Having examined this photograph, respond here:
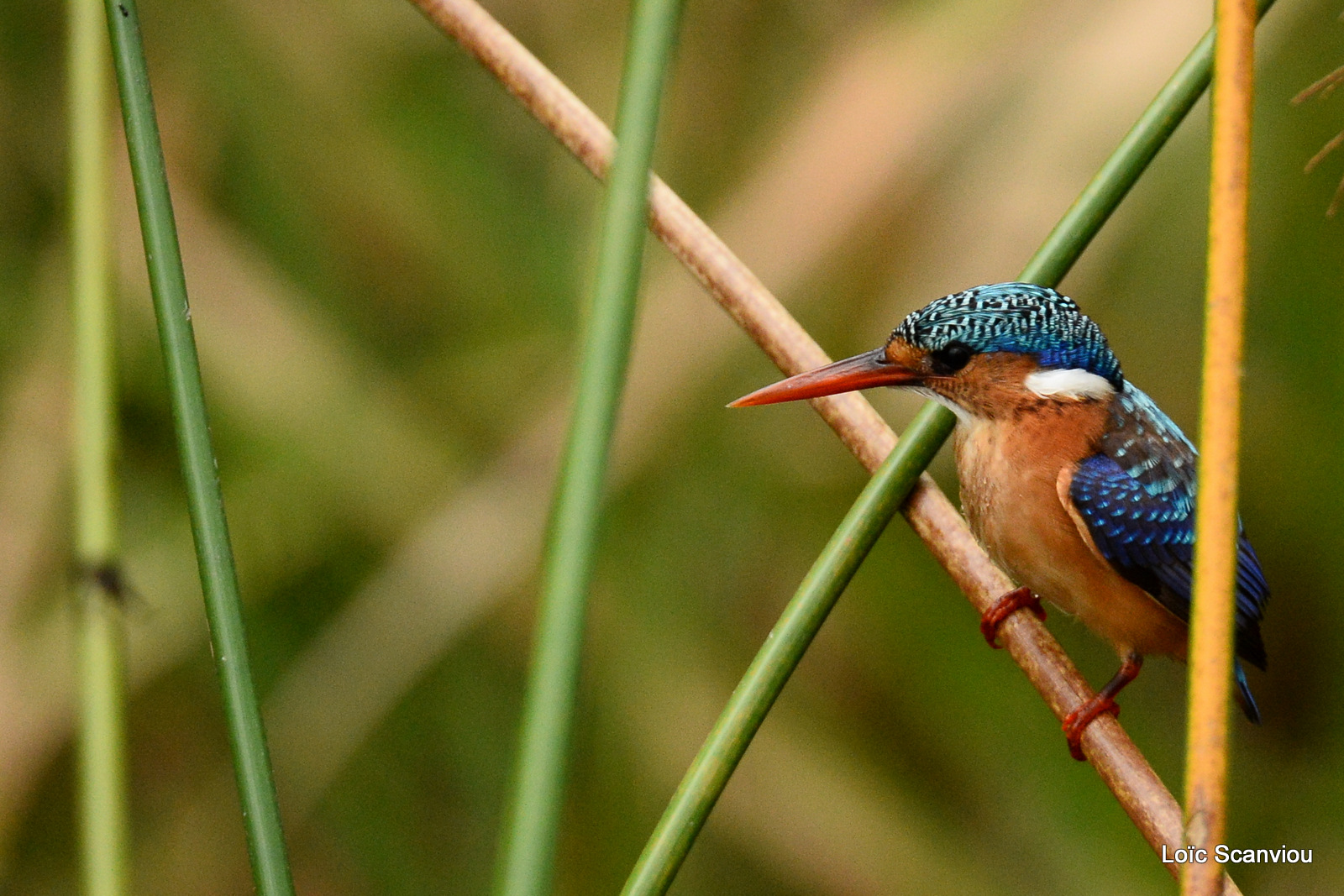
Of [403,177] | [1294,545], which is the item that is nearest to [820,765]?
[1294,545]

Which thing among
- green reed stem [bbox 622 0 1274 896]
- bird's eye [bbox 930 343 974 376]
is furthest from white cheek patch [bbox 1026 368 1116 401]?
green reed stem [bbox 622 0 1274 896]

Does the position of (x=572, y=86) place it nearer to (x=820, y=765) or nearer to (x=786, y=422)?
(x=786, y=422)

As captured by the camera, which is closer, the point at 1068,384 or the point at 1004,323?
the point at 1004,323

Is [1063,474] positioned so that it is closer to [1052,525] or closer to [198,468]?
[1052,525]

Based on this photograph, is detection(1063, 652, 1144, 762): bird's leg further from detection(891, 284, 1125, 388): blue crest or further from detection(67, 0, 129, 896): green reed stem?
detection(67, 0, 129, 896): green reed stem

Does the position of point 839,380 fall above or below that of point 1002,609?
above

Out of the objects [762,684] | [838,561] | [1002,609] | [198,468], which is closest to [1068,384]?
[1002,609]

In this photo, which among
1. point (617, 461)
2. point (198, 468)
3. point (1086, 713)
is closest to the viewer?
point (198, 468)
